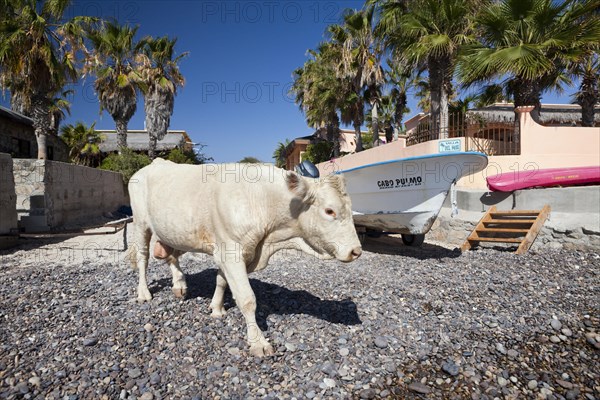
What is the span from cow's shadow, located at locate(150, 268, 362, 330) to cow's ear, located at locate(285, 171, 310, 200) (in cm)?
150

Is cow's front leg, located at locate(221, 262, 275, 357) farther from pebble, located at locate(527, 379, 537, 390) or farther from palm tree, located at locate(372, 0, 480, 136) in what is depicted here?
palm tree, located at locate(372, 0, 480, 136)

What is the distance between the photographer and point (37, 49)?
11.3m

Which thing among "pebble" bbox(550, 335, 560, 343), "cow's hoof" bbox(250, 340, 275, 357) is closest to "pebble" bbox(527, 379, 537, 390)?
"pebble" bbox(550, 335, 560, 343)

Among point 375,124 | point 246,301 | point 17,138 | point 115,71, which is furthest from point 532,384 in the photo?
point 17,138

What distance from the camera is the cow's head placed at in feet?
9.34

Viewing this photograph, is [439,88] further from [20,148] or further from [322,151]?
[20,148]

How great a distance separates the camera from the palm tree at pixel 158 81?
19.8 m

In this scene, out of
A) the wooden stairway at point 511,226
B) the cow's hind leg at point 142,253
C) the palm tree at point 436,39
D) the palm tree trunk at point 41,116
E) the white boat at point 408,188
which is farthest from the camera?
the palm tree trunk at point 41,116


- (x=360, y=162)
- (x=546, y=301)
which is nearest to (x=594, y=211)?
(x=546, y=301)

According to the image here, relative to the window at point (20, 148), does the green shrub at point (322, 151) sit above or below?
above

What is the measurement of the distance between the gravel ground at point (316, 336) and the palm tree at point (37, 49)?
9.48 m

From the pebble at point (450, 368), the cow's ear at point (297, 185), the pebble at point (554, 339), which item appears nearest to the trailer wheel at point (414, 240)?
the pebble at point (554, 339)

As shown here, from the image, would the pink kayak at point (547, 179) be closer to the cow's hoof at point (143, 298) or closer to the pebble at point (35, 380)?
the cow's hoof at point (143, 298)

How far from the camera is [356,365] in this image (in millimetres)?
2824
